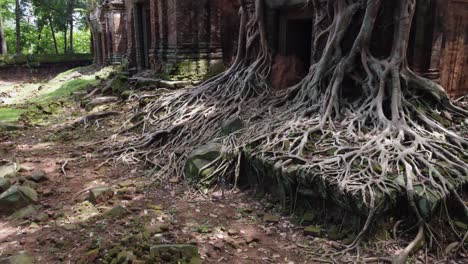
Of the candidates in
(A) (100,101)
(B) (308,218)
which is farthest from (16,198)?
(A) (100,101)

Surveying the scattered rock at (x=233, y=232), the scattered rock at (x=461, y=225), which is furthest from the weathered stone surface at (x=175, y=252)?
the scattered rock at (x=461, y=225)

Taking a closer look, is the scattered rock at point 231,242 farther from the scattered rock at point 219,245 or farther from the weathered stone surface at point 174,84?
the weathered stone surface at point 174,84

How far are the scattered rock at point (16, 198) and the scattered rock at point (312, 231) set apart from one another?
10.9 feet

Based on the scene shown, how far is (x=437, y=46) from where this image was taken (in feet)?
20.0

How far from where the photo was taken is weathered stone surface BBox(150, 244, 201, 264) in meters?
3.40

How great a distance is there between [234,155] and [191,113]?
6.77ft

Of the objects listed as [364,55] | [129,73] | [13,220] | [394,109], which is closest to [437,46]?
[364,55]

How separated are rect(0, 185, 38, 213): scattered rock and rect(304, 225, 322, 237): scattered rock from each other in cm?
331

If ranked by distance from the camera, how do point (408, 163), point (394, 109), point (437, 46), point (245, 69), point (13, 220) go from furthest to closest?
1. point (245, 69)
2. point (437, 46)
3. point (394, 109)
4. point (13, 220)
5. point (408, 163)

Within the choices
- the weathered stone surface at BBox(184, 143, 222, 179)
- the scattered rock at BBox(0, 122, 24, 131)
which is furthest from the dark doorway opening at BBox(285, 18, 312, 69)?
the scattered rock at BBox(0, 122, 24, 131)

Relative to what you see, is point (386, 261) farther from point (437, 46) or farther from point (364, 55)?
point (437, 46)

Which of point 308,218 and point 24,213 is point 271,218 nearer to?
point 308,218

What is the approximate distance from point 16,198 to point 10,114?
22.6ft

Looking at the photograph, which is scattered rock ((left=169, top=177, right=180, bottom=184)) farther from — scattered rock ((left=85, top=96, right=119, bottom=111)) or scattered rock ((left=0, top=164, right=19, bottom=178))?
scattered rock ((left=85, top=96, right=119, bottom=111))
